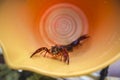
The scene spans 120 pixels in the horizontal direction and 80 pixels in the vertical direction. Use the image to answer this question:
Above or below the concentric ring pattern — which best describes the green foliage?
below

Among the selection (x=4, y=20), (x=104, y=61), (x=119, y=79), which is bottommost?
(x=119, y=79)

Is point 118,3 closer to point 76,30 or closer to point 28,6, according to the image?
point 76,30

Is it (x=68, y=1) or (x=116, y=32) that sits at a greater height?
(x=68, y=1)

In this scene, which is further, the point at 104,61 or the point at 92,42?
the point at 92,42

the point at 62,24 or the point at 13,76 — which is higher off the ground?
the point at 62,24

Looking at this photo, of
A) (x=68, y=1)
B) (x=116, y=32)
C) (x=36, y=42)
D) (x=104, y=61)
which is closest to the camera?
(x=104, y=61)

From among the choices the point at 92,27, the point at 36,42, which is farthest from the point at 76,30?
the point at 36,42

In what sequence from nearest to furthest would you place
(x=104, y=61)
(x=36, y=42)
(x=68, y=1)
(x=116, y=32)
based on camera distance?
(x=104, y=61), (x=116, y=32), (x=36, y=42), (x=68, y=1)

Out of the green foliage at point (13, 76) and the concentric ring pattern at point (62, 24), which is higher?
the concentric ring pattern at point (62, 24)
